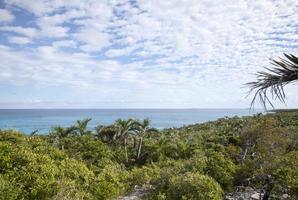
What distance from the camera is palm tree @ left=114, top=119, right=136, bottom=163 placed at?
40.2m

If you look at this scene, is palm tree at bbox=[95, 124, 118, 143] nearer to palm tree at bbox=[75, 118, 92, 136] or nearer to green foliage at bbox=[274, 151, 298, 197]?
palm tree at bbox=[75, 118, 92, 136]

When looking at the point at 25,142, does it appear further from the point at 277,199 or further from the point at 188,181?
the point at 277,199

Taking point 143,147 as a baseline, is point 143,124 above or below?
above

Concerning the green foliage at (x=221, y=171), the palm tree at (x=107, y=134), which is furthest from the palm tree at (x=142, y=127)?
the green foliage at (x=221, y=171)

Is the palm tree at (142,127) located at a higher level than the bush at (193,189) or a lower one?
higher

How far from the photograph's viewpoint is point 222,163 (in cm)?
2322

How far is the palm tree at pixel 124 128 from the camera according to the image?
132ft

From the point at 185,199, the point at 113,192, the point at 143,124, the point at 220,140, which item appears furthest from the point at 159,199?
the point at 220,140

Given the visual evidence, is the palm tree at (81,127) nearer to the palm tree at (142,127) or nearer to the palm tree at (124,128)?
the palm tree at (124,128)

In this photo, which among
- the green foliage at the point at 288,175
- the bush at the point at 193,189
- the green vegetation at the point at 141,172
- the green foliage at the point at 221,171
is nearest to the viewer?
the green vegetation at the point at 141,172

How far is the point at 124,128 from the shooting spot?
40.7 metres

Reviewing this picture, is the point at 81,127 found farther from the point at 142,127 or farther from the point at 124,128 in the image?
the point at 142,127

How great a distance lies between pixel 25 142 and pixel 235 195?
15.0 m

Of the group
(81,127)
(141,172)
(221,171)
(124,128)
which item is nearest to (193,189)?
(221,171)
